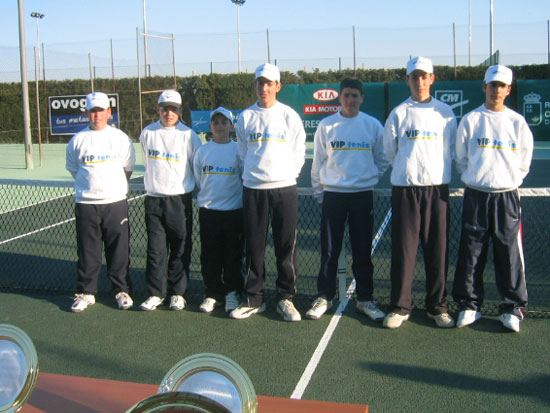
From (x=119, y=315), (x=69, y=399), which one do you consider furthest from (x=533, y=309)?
(x=69, y=399)

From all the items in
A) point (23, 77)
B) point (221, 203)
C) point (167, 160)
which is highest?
point (23, 77)

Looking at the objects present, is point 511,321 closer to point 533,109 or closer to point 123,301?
point 123,301

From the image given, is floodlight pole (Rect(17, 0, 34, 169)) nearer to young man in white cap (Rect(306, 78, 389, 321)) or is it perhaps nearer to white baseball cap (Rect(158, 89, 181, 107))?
white baseball cap (Rect(158, 89, 181, 107))

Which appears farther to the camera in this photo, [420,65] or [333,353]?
[420,65]

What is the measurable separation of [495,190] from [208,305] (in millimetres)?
2664

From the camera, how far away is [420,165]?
178 inches

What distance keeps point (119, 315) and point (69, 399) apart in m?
3.76

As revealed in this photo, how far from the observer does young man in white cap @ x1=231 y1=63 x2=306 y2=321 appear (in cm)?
486

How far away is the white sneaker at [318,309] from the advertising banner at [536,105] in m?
20.8

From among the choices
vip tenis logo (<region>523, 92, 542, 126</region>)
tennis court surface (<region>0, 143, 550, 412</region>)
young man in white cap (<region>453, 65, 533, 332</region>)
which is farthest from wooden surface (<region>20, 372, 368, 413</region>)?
vip tenis logo (<region>523, 92, 542, 126</region>)

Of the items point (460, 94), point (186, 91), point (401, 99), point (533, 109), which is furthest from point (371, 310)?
point (186, 91)

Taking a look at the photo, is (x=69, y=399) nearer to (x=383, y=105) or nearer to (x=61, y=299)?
(x=61, y=299)

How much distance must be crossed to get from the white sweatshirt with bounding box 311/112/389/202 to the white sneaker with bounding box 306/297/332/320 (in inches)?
38.5

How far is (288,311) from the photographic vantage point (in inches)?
200
